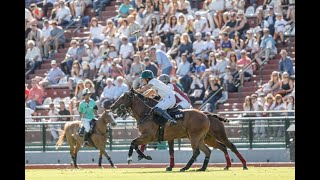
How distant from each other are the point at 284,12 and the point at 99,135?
6.59m

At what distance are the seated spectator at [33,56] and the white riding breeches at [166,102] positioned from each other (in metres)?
13.3

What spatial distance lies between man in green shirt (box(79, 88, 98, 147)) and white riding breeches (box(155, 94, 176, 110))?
4.82 metres

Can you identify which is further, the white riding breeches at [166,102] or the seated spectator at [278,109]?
the seated spectator at [278,109]

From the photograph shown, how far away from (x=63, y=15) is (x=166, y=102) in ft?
47.5

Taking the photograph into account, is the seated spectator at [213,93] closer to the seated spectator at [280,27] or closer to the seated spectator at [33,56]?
the seated spectator at [280,27]

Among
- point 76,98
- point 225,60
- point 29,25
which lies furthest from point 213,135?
point 29,25

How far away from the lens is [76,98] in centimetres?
2978

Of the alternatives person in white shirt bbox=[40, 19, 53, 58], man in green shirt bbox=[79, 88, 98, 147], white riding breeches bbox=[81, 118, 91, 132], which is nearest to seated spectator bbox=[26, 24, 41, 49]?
person in white shirt bbox=[40, 19, 53, 58]

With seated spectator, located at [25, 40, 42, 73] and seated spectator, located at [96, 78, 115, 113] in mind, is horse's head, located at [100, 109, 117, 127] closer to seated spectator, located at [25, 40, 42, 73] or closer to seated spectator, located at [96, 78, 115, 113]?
seated spectator, located at [96, 78, 115, 113]

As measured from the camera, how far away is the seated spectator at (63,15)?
3431cm

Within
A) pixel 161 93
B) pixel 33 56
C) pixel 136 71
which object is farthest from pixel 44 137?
pixel 161 93

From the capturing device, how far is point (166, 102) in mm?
20656

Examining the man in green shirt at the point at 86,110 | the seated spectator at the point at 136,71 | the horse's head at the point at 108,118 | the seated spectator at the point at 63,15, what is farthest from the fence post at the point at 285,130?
the seated spectator at the point at 63,15
